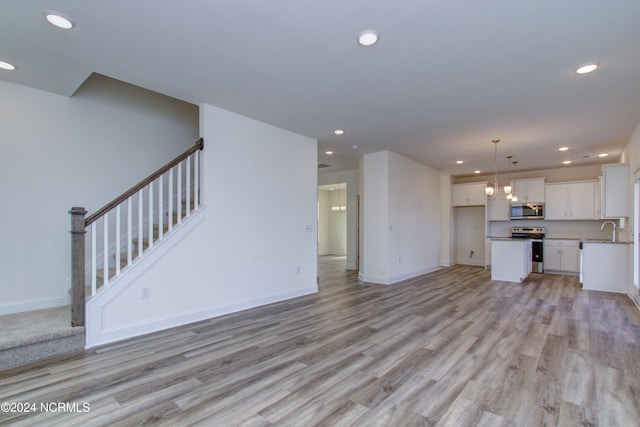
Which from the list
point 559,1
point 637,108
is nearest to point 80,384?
point 559,1

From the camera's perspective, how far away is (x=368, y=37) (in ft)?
8.20

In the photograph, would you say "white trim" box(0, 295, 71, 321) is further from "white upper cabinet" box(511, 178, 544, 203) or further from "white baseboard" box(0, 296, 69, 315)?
"white upper cabinet" box(511, 178, 544, 203)

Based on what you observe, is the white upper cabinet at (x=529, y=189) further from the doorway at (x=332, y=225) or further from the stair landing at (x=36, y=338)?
the stair landing at (x=36, y=338)

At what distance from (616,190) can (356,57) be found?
590cm

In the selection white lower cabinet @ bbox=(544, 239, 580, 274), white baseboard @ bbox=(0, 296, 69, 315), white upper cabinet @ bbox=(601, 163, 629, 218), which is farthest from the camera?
white lower cabinet @ bbox=(544, 239, 580, 274)

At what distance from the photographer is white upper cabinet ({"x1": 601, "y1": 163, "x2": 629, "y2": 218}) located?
5555 mm

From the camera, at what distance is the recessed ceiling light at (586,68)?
296 centimetres

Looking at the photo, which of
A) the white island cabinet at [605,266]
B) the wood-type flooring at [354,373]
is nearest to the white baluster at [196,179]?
the wood-type flooring at [354,373]

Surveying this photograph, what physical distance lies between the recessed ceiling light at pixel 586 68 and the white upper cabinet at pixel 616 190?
3.76 metres

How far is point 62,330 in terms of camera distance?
2.84 metres

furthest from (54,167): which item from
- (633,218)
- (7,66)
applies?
(633,218)

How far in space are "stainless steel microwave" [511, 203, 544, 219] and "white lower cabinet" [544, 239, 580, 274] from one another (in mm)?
710

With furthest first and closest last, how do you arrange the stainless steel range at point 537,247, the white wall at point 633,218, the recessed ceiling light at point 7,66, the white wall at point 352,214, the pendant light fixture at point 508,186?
the white wall at point 352,214 < the stainless steel range at point 537,247 < the pendant light fixture at point 508,186 < the white wall at point 633,218 < the recessed ceiling light at point 7,66

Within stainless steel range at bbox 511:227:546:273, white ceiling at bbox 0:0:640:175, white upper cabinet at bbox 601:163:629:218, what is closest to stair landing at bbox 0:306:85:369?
white ceiling at bbox 0:0:640:175
